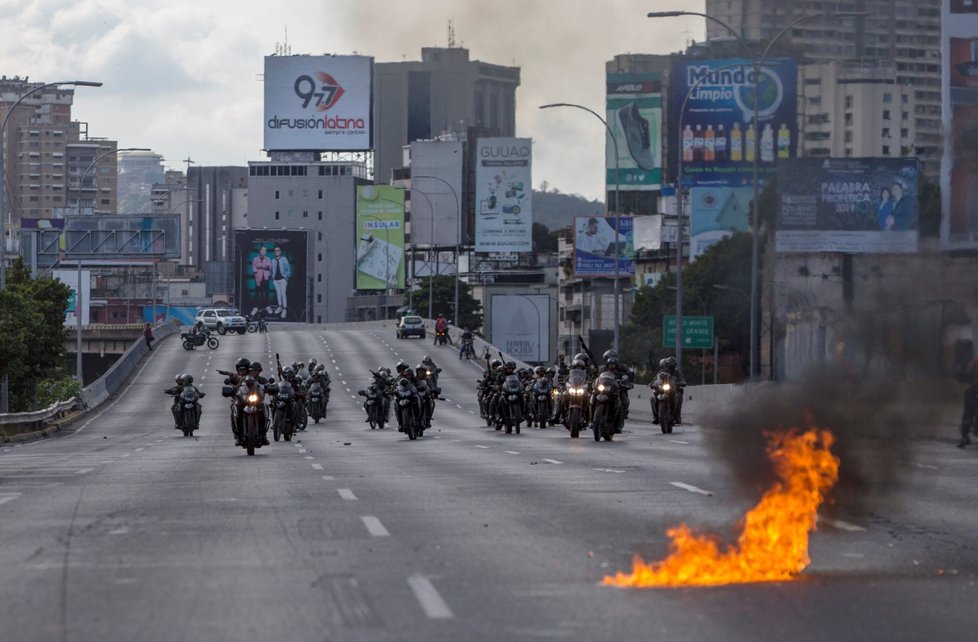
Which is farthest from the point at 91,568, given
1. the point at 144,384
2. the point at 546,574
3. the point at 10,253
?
the point at 10,253

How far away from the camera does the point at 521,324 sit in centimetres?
13012

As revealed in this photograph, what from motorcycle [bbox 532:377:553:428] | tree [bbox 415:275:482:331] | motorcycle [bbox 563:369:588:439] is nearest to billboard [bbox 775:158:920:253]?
motorcycle [bbox 563:369:588:439]

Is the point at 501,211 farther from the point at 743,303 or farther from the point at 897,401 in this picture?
the point at 897,401

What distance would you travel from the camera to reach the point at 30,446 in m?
40.1

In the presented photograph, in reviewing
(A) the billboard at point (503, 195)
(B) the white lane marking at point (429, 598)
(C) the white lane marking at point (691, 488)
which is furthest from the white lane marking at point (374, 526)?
(A) the billboard at point (503, 195)

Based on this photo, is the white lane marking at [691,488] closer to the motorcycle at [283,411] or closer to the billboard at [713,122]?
the motorcycle at [283,411]

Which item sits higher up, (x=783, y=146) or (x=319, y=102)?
(x=319, y=102)

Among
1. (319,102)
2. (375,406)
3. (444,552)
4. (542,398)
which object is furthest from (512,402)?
(319,102)

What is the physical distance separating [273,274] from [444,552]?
162 metres

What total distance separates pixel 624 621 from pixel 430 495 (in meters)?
9.26

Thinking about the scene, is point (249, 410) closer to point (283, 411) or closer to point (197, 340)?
point (283, 411)

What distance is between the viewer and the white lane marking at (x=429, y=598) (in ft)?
32.5

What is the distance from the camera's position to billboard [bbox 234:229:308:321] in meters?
172

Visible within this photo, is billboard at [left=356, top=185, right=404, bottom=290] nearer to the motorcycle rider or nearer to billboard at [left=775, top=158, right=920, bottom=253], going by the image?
billboard at [left=775, top=158, right=920, bottom=253]
